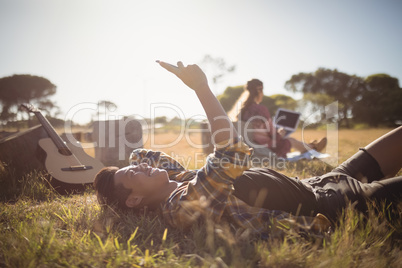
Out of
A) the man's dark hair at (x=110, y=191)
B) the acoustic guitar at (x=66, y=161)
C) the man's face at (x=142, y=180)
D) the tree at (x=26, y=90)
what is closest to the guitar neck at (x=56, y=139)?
the acoustic guitar at (x=66, y=161)

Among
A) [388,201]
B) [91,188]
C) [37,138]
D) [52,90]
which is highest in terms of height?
[52,90]

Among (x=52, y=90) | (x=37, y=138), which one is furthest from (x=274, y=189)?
(x=52, y=90)

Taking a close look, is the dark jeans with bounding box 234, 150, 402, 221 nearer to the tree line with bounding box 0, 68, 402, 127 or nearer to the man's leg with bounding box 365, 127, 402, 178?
the man's leg with bounding box 365, 127, 402, 178

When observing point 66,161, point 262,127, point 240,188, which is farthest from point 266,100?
point 240,188

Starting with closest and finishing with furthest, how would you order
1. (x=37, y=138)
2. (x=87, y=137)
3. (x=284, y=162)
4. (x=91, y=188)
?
(x=91, y=188)
(x=37, y=138)
(x=284, y=162)
(x=87, y=137)

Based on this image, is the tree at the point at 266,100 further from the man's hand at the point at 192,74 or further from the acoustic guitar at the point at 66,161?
the man's hand at the point at 192,74

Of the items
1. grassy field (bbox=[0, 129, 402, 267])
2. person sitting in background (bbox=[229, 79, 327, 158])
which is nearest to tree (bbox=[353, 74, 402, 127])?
person sitting in background (bbox=[229, 79, 327, 158])

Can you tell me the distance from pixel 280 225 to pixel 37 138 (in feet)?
14.6

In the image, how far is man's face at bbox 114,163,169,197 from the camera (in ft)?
5.96

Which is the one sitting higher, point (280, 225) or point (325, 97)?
point (325, 97)

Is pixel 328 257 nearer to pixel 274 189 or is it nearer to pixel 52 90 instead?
pixel 274 189

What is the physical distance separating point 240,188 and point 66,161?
3.07m

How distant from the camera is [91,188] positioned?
3158mm

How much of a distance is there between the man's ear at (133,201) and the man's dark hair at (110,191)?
37mm
